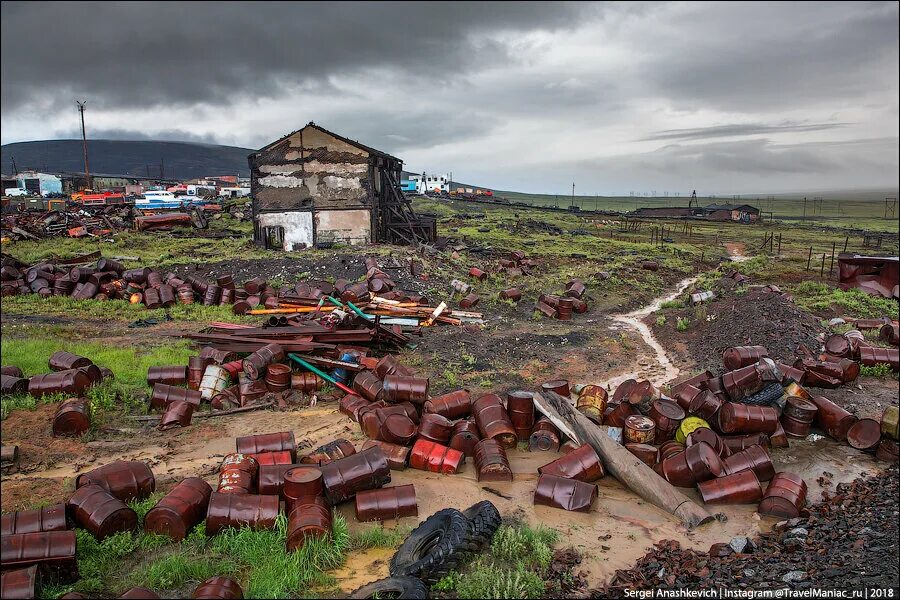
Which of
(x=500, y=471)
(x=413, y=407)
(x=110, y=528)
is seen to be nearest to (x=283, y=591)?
(x=110, y=528)

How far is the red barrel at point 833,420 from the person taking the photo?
24.9 feet

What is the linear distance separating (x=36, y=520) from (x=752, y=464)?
25.0 feet

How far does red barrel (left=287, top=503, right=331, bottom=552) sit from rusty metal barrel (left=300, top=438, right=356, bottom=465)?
1186mm

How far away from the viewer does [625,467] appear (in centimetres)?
677

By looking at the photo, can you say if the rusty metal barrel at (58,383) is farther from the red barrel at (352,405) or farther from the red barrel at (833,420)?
the red barrel at (833,420)

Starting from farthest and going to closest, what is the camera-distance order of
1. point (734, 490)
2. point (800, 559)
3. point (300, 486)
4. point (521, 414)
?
point (521, 414), point (734, 490), point (300, 486), point (800, 559)

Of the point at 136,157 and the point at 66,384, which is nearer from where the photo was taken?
the point at 66,384

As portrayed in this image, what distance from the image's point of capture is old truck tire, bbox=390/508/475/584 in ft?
15.5

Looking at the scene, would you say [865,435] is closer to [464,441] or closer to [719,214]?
[464,441]

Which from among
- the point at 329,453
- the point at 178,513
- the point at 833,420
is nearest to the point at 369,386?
the point at 329,453

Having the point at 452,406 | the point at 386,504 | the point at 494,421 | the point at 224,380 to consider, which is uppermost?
the point at 224,380

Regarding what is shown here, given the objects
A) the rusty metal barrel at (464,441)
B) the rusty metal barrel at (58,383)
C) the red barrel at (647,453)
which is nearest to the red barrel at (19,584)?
the rusty metal barrel at (464,441)

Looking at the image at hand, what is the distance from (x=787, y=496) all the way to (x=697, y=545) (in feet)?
4.43

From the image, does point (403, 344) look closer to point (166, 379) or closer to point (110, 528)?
point (166, 379)
